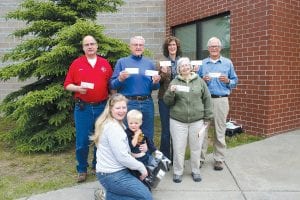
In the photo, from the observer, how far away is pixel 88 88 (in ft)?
16.5

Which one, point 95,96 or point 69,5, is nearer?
point 95,96

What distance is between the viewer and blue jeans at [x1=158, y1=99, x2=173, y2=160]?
18.1 feet

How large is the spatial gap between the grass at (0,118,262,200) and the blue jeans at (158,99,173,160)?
1085 millimetres

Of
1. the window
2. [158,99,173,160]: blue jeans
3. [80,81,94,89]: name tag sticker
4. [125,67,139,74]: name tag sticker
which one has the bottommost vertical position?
[158,99,173,160]: blue jeans

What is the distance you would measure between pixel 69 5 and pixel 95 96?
2919mm

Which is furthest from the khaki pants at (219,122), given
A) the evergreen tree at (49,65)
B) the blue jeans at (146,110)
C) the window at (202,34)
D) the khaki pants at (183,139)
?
the window at (202,34)

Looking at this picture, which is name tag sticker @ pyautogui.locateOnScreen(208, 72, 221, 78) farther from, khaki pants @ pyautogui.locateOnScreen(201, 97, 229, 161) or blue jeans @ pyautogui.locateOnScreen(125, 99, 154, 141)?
blue jeans @ pyautogui.locateOnScreen(125, 99, 154, 141)

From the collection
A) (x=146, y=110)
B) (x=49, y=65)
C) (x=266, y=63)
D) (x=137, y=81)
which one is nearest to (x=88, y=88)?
(x=137, y=81)

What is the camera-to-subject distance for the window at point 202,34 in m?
8.51

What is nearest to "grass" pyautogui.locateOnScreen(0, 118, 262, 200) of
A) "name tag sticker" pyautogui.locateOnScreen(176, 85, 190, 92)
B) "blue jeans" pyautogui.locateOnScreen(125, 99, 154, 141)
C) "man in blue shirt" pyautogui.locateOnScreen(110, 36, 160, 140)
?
"blue jeans" pyautogui.locateOnScreen(125, 99, 154, 141)

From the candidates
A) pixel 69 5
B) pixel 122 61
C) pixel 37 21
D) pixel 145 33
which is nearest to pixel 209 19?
pixel 145 33

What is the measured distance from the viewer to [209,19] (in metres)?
8.98

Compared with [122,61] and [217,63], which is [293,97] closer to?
[217,63]

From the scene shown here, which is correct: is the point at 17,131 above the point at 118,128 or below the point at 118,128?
below
